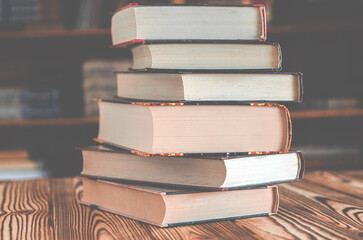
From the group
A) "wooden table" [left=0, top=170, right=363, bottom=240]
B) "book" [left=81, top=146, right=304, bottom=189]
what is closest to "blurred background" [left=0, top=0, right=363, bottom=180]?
"wooden table" [left=0, top=170, right=363, bottom=240]

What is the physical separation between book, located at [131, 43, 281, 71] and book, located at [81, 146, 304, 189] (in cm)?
15

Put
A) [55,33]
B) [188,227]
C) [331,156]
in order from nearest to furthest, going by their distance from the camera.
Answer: [188,227], [55,33], [331,156]

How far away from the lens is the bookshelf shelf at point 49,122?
6.76 ft

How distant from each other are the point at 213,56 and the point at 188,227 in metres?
0.28

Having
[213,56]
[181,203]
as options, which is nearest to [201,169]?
[181,203]

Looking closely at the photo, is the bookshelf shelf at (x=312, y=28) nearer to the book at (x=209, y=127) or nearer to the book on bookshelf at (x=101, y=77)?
the book on bookshelf at (x=101, y=77)

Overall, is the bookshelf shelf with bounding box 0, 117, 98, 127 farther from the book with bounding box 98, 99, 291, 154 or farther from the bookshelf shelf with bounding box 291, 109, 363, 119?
the book with bounding box 98, 99, 291, 154

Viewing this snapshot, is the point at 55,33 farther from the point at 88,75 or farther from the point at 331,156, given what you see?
the point at 331,156

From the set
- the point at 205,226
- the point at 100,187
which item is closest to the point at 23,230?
the point at 100,187

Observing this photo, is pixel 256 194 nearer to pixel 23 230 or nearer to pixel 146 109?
pixel 146 109

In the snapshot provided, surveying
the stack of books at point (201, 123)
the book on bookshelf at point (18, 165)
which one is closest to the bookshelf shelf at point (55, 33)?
the book on bookshelf at point (18, 165)

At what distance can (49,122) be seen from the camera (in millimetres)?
2088

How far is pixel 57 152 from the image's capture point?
2.26 m

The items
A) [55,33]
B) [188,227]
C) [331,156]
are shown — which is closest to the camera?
[188,227]
